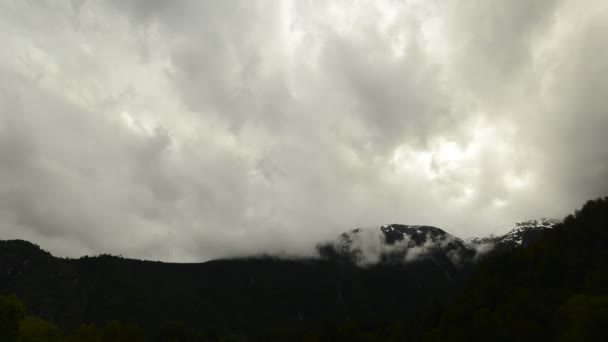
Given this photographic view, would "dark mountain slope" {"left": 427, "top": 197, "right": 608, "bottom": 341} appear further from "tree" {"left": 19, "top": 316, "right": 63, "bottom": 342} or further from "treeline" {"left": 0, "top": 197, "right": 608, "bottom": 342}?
"tree" {"left": 19, "top": 316, "right": 63, "bottom": 342}

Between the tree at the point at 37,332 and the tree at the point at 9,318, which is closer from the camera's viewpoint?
the tree at the point at 9,318

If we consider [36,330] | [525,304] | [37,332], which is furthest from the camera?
[525,304]

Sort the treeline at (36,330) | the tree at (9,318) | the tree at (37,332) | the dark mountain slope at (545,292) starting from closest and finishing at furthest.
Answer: the dark mountain slope at (545,292) → the tree at (9,318) → the treeline at (36,330) → the tree at (37,332)

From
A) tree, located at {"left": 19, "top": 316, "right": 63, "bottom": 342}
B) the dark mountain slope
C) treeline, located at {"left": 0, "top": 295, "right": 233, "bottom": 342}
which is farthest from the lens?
tree, located at {"left": 19, "top": 316, "right": 63, "bottom": 342}

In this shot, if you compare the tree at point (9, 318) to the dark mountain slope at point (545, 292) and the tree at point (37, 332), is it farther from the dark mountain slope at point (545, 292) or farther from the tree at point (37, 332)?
the dark mountain slope at point (545, 292)

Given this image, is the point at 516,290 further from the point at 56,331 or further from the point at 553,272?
the point at 56,331

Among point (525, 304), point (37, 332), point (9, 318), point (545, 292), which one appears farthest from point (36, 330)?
point (545, 292)

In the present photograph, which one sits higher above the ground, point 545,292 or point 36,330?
point 36,330

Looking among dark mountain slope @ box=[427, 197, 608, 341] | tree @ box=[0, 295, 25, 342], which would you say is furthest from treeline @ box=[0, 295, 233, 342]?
dark mountain slope @ box=[427, 197, 608, 341]

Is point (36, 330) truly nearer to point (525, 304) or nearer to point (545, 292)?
point (525, 304)

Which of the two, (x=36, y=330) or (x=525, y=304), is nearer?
(x=36, y=330)

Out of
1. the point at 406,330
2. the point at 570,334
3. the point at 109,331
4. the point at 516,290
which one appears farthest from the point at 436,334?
the point at 109,331

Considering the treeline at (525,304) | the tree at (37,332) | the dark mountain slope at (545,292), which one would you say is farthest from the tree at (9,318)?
the dark mountain slope at (545,292)

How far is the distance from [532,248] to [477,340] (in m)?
55.0
